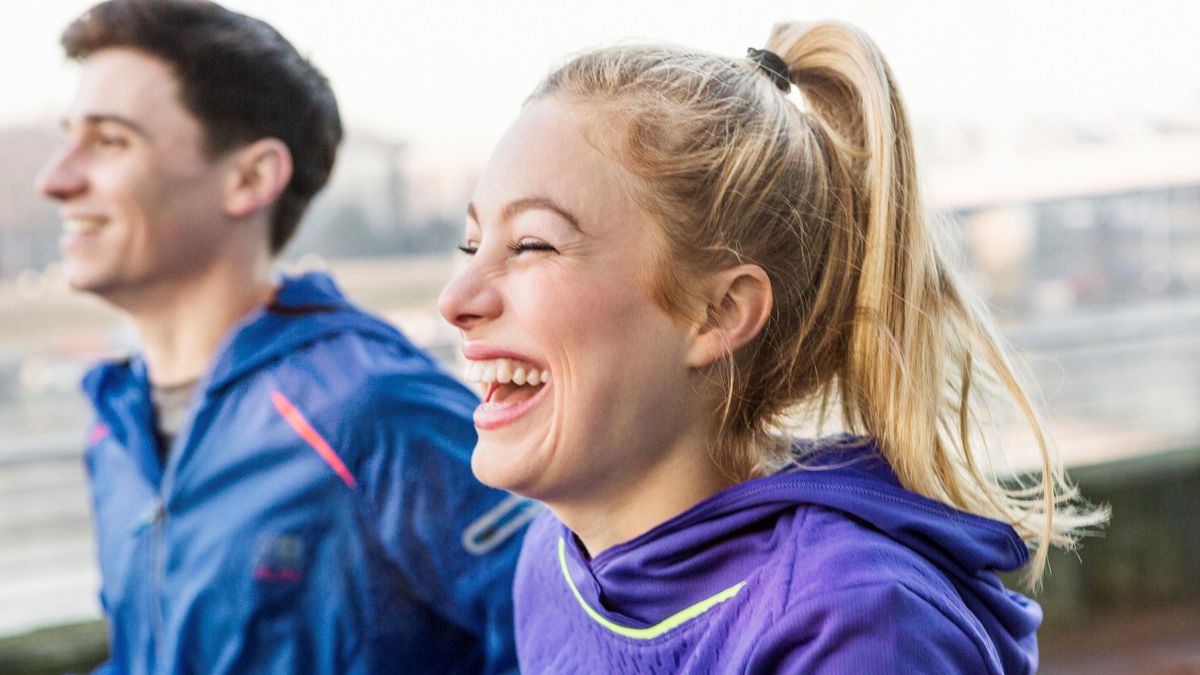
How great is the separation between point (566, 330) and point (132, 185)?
2.77ft

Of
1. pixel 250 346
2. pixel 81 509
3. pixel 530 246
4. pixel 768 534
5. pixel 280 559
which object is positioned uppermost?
pixel 530 246

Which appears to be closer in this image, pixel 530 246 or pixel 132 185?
pixel 530 246

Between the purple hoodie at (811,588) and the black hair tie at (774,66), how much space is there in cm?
36

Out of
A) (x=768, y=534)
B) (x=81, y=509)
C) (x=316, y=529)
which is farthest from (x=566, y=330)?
(x=81, y=509)

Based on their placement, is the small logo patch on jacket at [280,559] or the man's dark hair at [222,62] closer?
the small logo patch on jacket at [280,559]

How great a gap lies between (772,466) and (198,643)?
83 cm

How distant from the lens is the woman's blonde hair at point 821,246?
112 centimetres

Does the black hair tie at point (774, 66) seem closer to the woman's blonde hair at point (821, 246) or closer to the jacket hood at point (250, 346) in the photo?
the woman's blonde hair at point (821, 246)

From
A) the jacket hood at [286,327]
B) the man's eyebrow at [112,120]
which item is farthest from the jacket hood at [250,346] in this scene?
the man's eyebrow at [112,120]

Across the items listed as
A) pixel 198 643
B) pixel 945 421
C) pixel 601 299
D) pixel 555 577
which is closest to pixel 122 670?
pixel 198 643

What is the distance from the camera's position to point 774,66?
1240 millimetres

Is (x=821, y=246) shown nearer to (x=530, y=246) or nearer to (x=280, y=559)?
(x=530, y=246)

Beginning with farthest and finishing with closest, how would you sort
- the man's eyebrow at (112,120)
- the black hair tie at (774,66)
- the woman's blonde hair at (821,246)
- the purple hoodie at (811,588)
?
1. the man's eyebrow at (112,120)
2. the black hair tie at (774,66)
3. the woman's blonde hair at (821,246)
4. the purple hoodie at (811,588)

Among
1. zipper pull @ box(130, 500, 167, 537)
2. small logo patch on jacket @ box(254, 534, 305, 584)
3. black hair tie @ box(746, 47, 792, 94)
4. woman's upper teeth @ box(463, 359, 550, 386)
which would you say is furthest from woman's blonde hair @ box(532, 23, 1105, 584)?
zipper pull @ box(130, 500, 167, 537)
